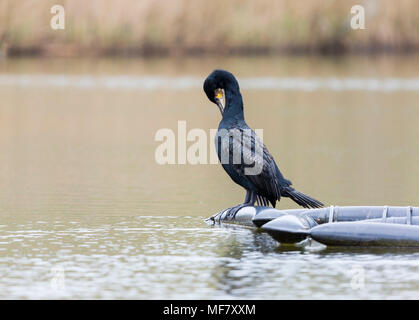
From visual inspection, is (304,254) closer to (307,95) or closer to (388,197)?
(388,197)

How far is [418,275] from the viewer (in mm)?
9711

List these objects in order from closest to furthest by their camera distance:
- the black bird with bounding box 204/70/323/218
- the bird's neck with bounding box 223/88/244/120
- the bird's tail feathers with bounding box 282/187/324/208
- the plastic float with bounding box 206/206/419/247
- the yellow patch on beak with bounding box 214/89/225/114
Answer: the plastic float with bounding box 206/206/419/247 → the black bird with bounding box 204/70/323/218 → the bird's neck with bounding box 223/88/244/120 → the bird's tail feathers with bounding box 282/187/324/208 → the yellow patch on beak with bounding box 214/89/225/114

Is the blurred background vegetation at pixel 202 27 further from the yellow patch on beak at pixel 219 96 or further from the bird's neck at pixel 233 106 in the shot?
the bird's neck at pixel 233 106

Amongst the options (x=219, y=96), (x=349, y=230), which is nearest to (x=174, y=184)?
(x=219, y=96)

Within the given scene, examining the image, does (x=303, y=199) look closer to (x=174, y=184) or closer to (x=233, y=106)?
(x=233, y=106)

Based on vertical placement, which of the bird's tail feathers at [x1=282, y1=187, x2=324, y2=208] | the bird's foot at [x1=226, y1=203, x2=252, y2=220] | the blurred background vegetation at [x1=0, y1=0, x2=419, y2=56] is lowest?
the bird's foot at [x1=226, y1=203, x2=252, y2=220]

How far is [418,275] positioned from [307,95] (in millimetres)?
21180

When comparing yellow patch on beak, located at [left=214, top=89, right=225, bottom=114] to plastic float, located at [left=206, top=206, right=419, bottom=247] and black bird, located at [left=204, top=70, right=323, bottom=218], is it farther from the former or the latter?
plastic float, located at [left=206, top=206, right=419, bottom=247]

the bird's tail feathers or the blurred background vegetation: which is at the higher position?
the blurred background vegetation

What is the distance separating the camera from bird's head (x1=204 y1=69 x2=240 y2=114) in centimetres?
1205

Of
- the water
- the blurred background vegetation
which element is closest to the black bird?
the water

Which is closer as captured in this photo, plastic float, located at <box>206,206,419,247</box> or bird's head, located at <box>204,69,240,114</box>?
plastic float, located at <box>206,206,419,247</box>

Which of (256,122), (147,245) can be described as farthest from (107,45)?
(147,245)

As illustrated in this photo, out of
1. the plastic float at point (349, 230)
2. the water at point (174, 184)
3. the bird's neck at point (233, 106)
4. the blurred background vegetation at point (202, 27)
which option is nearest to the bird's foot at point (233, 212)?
the water at point (174, 184)
